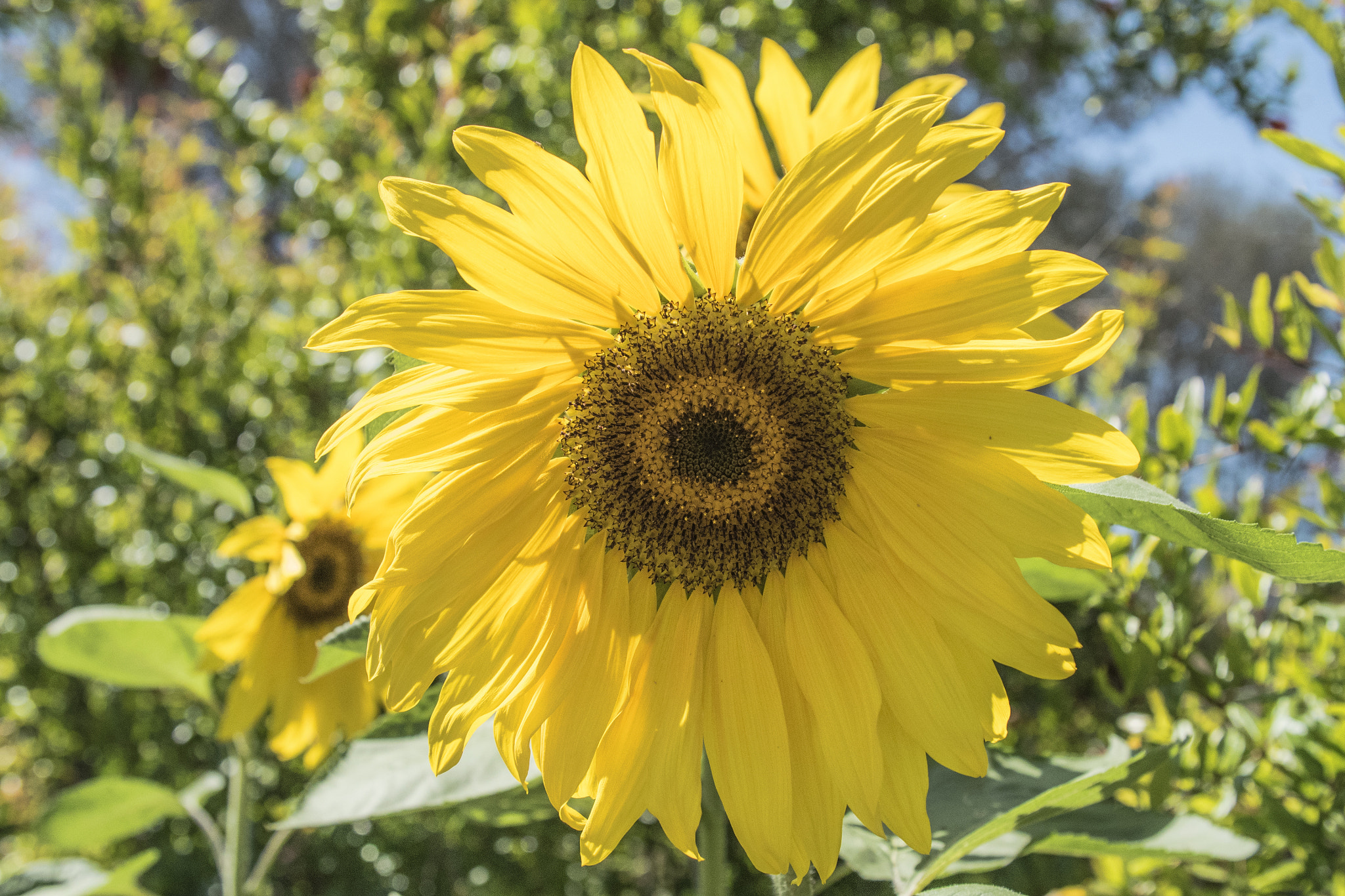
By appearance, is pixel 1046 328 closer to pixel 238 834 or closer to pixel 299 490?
pixel 299 490

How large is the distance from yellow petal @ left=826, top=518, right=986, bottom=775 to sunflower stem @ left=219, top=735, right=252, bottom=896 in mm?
880

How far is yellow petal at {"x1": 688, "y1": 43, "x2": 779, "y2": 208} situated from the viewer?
2.60 feet

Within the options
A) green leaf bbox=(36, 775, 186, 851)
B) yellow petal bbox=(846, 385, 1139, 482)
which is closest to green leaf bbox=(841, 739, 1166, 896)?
yellow petal bbox=(846, 385, 1139, 482)

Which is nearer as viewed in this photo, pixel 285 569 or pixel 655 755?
pixel 655 755

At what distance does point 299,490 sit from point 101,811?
0.49 metres

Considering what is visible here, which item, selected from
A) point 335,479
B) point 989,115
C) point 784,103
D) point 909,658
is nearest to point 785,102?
point 784,103

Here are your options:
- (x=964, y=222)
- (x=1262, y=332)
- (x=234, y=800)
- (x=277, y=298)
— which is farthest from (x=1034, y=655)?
(x=277, y=298)

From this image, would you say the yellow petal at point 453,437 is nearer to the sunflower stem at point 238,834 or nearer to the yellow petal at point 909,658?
the yellow petal at point 909,658

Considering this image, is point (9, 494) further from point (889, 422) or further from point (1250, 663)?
point (1250, 663)

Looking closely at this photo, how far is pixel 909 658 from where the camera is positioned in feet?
2.17

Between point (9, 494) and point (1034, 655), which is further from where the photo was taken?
point (9, 494)

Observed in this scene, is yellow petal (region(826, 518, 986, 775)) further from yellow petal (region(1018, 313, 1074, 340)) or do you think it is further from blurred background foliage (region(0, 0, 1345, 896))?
blurred background foliage (region(0, 0, 1345, 896))

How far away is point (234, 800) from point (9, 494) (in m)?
1.24

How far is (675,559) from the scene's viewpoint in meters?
0.81
